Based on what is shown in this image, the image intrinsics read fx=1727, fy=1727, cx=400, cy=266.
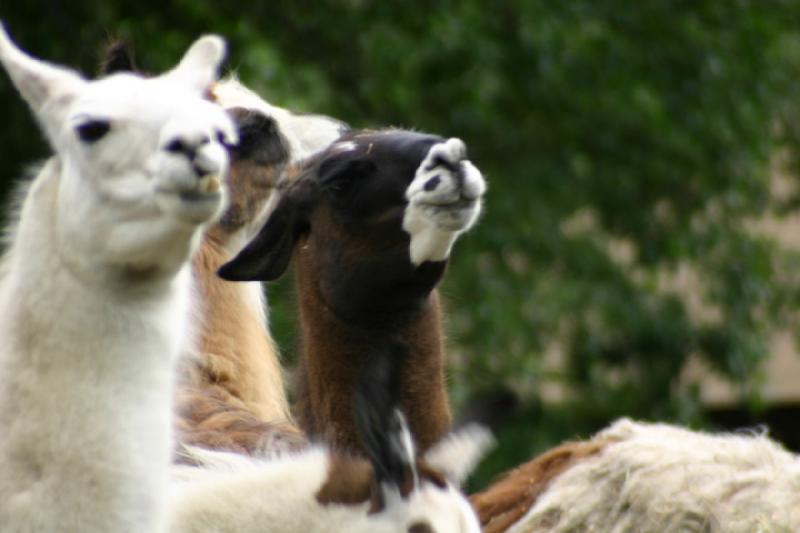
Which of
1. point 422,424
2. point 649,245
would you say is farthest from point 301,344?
point 649,245

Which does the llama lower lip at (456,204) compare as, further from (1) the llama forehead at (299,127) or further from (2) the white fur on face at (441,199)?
(1) the llama forehead at (299,127)

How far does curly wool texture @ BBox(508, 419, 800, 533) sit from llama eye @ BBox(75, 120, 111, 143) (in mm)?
2030

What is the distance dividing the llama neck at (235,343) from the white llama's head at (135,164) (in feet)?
5.85

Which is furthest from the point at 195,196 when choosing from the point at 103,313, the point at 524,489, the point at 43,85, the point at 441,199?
the point at 524,489

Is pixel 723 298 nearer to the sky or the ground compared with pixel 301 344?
nearer to the ground

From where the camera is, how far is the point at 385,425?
118 inches

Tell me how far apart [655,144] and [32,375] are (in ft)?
27.9

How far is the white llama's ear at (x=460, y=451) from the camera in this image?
3.18 metres

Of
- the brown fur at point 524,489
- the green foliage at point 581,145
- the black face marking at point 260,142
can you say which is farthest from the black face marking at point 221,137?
the green foliage at point 581,145

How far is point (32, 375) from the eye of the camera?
2.84 m

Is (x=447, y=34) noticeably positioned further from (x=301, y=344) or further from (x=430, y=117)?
(x=301, y=344)

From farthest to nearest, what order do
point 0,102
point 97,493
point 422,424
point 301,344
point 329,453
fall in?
point 0,102
point 301,344
point 422,424
point 329,453
point 97,493

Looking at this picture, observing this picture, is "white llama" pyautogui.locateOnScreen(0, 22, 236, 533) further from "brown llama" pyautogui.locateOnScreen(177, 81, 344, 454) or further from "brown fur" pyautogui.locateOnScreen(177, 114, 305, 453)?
"brown llama" pyautogui.locateOnScreen(177, 81, 344, 454)

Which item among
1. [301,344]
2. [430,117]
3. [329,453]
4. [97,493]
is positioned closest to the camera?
[97,493]
